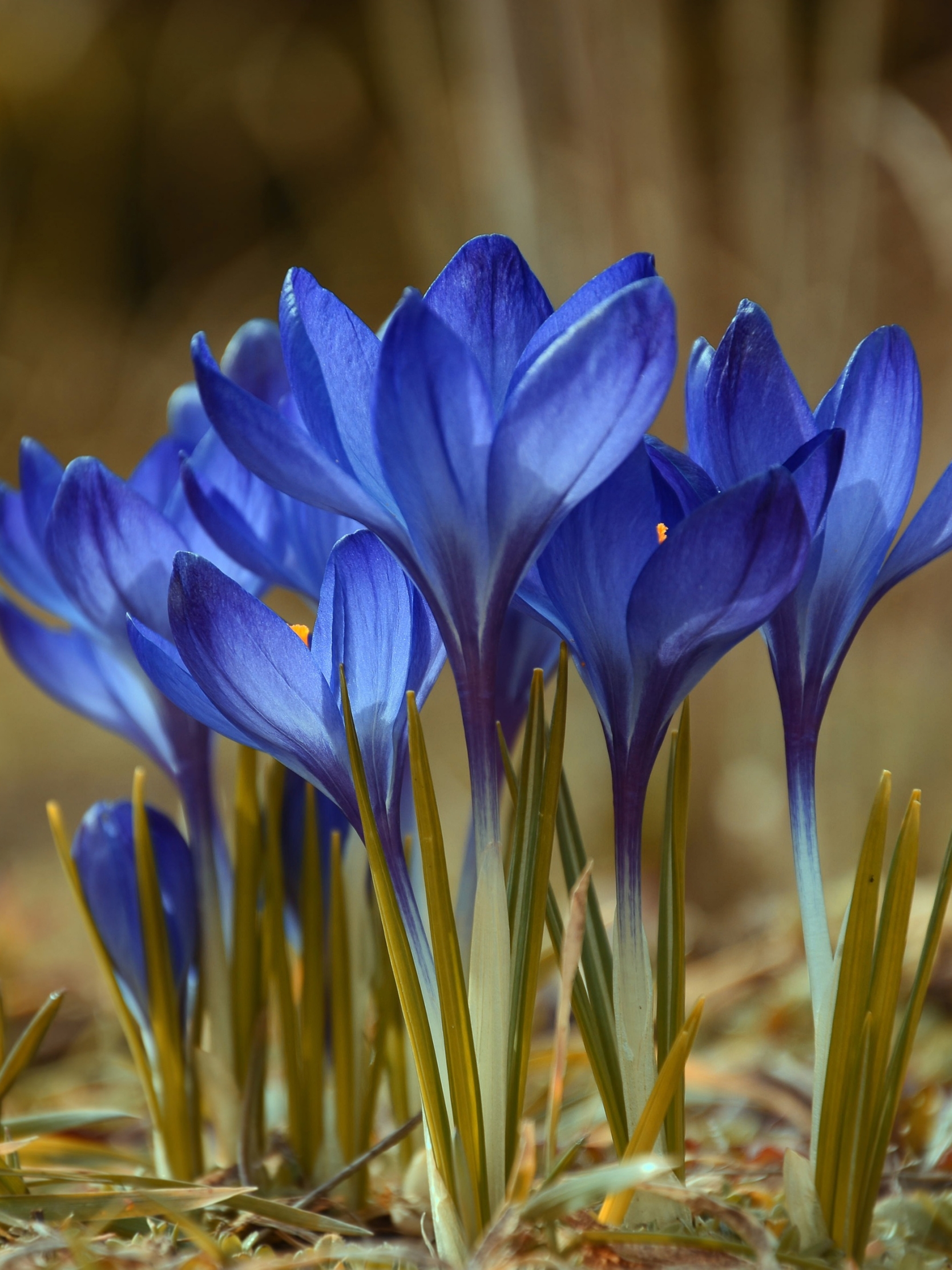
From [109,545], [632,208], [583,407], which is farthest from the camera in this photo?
[632,208]

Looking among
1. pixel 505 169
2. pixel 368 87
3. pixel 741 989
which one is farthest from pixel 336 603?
pixel 368 87

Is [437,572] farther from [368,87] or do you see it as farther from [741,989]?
[368,87]

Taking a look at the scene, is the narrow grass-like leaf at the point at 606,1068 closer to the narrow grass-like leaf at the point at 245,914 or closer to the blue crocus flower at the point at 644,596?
the blue crocus flower at the point at 644,596

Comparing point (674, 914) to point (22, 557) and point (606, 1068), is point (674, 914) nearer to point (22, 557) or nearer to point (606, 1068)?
point (606, 1068)

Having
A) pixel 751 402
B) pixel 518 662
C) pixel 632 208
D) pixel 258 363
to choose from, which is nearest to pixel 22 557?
pixel 258 363

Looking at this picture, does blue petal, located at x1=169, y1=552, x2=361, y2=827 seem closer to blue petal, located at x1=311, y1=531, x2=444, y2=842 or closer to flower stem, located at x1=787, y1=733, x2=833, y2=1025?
blue petal, located at x1=311, y1=531, x2=444, y2=842
